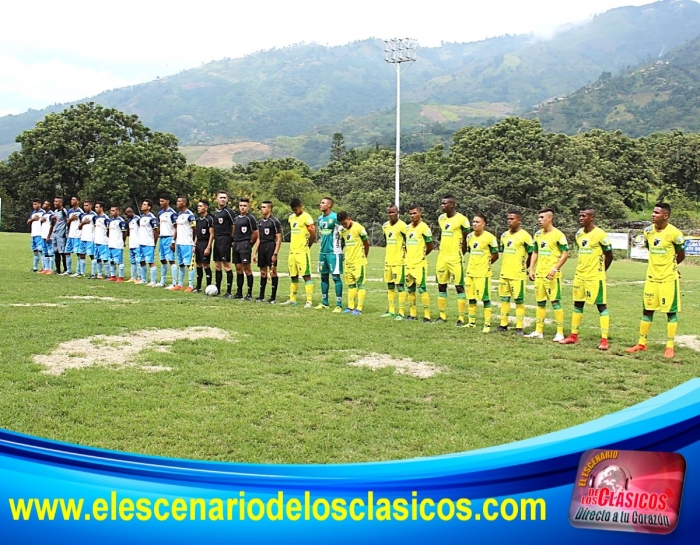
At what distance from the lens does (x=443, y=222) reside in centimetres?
1091

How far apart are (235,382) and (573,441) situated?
560cm

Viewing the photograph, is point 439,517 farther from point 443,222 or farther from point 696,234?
point 696,234

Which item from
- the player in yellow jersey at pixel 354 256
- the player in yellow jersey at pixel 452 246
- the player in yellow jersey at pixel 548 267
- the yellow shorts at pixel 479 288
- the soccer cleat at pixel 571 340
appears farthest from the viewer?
the player in yellow jersey at pixel 354 256

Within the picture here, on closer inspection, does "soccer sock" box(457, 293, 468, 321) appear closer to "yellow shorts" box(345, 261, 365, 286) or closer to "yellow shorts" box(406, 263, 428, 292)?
"yellow shorts" box(406, 263, 428, 292)

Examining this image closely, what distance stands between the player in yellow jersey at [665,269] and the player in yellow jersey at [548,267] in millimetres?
1244

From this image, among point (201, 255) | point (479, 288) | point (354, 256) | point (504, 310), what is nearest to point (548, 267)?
point (504, 310)

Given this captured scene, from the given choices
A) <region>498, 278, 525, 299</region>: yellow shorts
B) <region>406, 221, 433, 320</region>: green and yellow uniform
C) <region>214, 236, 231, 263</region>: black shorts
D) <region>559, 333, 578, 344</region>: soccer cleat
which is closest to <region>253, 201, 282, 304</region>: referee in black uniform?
<region>214, 236, 231, 263</region>: black shorts

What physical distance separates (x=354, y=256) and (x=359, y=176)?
38.3 m

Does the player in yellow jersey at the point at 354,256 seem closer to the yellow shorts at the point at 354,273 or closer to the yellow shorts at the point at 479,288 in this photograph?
the yellow shorts at the point at 354,273

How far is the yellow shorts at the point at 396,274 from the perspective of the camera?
11547 millimetres

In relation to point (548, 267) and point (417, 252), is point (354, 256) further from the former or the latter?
point (548, 267)

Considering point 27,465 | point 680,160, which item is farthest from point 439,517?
point 680,160

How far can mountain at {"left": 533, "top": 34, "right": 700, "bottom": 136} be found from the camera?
337ft

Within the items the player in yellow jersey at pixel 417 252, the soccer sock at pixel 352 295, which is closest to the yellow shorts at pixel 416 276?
the player in yellow jersey at pixel 417 252
